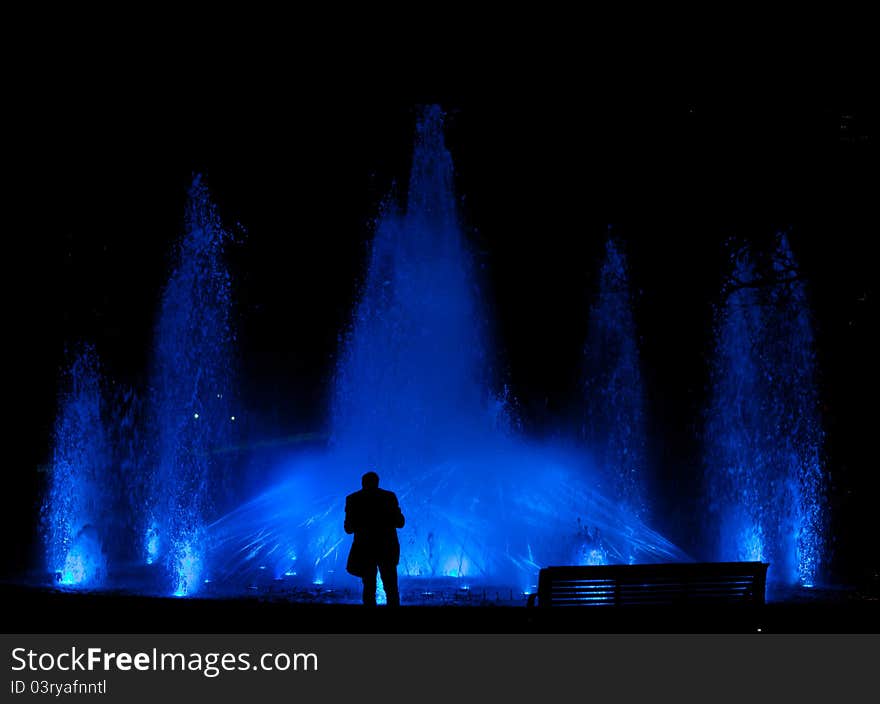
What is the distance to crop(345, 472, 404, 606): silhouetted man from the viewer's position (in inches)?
316

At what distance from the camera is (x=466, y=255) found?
17.8 m

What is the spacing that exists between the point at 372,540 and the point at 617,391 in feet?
52.6

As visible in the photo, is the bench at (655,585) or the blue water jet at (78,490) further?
the blue water jet at (78,490)

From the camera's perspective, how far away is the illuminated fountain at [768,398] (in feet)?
59.4

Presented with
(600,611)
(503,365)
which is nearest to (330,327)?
(503,365)

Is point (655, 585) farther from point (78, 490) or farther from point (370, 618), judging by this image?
point (78, 490)

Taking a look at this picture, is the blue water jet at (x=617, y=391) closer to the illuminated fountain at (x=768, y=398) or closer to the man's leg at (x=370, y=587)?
the illuminated fountain at (x=768, y=398)

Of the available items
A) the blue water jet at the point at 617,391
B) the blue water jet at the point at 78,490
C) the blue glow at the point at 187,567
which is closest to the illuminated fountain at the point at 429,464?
the blue glow at the point at 187,567

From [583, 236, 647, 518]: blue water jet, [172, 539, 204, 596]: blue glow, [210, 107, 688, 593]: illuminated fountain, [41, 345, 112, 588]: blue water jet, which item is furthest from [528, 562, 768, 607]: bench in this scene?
[583, 236, 647, 518]: blue water jet

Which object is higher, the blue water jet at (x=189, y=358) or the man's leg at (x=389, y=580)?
the blue water jet at (x=189, y=358)

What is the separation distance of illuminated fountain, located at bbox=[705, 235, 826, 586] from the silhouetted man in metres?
11.1

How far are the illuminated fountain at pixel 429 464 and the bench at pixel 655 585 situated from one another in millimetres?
2494

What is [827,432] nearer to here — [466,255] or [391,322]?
[466,255]

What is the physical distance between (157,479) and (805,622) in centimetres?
1584
